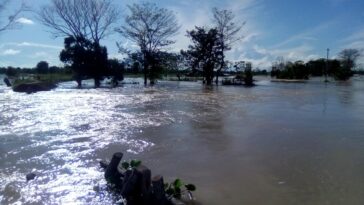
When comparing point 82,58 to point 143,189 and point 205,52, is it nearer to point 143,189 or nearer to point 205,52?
point 205,52

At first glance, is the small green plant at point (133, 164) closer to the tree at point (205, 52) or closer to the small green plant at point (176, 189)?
the small green plant at point (176, 189)

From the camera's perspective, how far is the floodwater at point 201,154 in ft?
14.9

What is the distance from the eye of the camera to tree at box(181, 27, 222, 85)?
35094mm

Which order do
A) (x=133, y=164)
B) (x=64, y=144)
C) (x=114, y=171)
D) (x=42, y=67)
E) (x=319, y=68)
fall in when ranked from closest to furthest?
(x=133, y=164), (x=114, y=171), (x=64, y=144), (x=42, y=67), (x=319, y=68)

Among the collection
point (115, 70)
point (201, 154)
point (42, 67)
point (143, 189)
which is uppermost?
point (42, 67)

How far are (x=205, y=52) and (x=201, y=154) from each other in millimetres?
29803

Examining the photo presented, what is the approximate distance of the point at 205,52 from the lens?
117 ft

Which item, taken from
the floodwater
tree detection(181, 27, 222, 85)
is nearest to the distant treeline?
tree detection(181, 27, 222, 85)

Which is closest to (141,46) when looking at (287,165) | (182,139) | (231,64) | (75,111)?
(231,64)

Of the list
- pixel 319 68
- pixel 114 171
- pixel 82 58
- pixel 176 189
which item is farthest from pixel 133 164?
pixel 319 68

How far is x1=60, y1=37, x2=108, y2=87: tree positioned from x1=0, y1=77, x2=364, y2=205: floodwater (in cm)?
1973

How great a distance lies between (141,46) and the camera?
34938 mm

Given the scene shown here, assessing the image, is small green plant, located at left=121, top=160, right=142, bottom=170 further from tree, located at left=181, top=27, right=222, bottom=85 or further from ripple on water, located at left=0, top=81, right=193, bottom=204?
tree, located at left=181, top=27, right=222, bottom=85

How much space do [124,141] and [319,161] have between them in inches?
142
